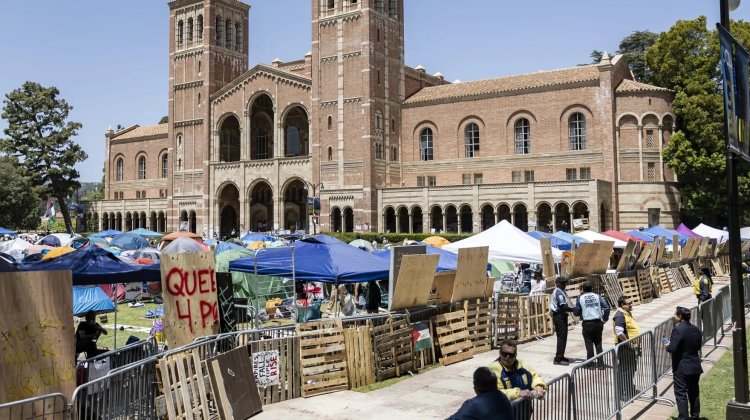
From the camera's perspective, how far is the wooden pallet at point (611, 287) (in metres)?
20.2

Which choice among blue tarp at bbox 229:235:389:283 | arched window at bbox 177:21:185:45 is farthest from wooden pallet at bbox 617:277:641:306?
arched window at bbox 177:21:185:45

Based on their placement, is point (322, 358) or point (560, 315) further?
point (560, 315)

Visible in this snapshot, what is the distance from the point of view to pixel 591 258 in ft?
63.8

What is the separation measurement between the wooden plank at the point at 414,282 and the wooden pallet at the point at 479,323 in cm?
167

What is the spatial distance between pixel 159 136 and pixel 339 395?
62.4 metres

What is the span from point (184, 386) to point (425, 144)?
44258 millimetres

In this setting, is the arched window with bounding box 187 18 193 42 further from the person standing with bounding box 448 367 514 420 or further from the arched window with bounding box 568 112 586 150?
the person standing with bounding box 448 367 514 420

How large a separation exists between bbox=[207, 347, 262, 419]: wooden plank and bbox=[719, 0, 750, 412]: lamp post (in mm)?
6515

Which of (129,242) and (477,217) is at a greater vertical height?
(477,217)

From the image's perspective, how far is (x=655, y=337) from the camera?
33.8 ft

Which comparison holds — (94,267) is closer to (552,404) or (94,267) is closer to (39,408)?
(39,408)

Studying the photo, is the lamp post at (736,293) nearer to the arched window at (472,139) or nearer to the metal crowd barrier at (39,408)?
the metal crowd barrier at (39,408)

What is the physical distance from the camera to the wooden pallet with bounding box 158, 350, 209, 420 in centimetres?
800

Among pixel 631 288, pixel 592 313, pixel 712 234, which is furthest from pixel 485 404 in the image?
pixel 712 234
